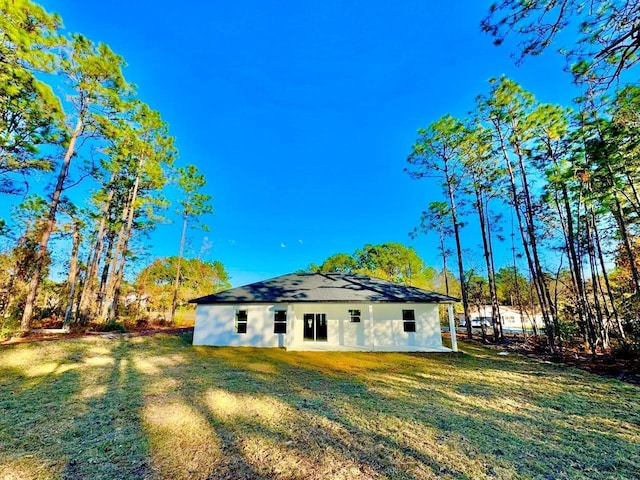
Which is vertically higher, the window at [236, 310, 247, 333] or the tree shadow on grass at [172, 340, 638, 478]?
the window at [236, 310, 247, 333]

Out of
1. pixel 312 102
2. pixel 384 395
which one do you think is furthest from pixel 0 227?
pixel 312 102

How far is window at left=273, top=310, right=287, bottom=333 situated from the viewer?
12.8 meters

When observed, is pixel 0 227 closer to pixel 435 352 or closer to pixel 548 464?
pixel 548 464

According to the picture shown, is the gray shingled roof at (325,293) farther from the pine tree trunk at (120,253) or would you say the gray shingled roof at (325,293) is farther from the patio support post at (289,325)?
the pine tree trunk at (120,253)

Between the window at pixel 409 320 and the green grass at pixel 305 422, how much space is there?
13.7 feet

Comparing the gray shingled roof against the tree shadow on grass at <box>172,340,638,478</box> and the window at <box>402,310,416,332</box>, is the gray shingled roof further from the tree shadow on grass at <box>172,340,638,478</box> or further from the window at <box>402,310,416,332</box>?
the tree shadow on grass at <box>172,340,638,478</box>

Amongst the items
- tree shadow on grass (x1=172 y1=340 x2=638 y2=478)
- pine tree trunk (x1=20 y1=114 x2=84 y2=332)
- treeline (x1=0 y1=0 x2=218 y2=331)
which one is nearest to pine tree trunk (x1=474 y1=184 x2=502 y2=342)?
tree shadow on grass (x1=172 y1=340 x2=638 y2=478)

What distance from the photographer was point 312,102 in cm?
1919

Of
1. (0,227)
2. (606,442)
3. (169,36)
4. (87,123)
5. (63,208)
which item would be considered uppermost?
(169,36)

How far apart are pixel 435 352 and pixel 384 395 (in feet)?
22.1

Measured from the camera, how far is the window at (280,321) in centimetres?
1281

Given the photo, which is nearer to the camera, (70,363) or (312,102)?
(70,363)

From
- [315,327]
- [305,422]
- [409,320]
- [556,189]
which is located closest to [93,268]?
[315,327]

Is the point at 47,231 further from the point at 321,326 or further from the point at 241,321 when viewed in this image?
the point at 321,326
